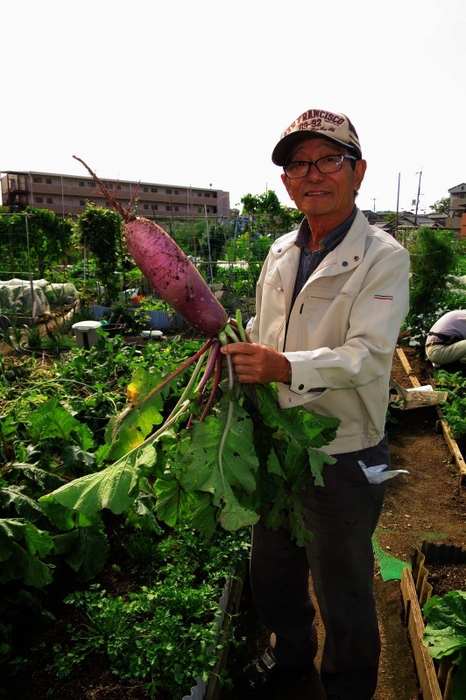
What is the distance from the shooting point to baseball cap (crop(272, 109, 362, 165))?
6.44ft

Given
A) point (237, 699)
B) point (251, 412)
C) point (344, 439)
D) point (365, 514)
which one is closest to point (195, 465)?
point (251, 412)

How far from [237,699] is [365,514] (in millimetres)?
1249

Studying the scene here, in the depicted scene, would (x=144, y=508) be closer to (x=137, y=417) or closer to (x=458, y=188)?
(x=137, y=417)

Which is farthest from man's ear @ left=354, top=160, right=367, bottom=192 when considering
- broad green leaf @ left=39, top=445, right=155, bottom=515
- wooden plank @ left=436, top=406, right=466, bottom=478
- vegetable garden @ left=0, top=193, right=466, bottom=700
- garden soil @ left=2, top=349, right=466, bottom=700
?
wooden plank @ left=436, top=406, right=466, bottom=478

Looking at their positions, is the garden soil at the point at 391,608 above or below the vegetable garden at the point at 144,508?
below

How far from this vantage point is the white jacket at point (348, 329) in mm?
1763

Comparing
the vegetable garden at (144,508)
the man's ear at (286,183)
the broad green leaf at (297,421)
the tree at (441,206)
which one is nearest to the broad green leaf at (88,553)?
the vegetable garden at (144,508)

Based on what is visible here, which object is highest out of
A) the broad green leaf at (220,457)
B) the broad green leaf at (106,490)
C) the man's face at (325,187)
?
the man's face at (325,187)

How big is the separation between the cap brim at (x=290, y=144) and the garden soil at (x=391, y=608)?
221cm

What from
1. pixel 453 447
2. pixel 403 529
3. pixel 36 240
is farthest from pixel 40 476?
pixel 36 240

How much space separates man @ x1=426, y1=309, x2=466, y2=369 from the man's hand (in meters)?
5.74

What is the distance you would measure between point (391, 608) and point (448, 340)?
4.63m

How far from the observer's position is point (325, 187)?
6.67 ft

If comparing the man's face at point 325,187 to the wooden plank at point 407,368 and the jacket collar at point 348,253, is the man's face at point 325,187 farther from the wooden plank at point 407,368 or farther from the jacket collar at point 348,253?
the wooden plank at point 407,368
